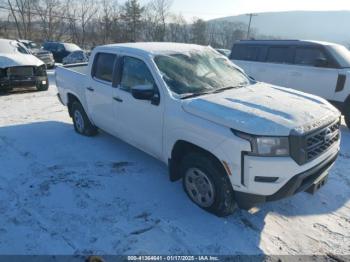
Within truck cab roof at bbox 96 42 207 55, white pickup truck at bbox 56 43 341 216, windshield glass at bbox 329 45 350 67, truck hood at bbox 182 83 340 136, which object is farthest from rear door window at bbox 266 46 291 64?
truck hood at bbox 182 83 340 136

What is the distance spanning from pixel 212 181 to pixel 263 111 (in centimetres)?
93

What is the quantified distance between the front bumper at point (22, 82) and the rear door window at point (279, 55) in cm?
761

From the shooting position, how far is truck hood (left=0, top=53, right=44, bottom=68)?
9398mm

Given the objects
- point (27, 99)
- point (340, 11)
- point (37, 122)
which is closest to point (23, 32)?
point (27, 99)

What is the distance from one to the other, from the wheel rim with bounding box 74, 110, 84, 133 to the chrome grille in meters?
4.29

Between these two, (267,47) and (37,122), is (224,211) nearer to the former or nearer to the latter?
(37,122)

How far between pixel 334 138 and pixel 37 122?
20.3 ft

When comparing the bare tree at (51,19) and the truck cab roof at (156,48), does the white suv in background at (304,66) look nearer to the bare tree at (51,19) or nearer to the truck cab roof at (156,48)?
the truck cab roof at (156,48)

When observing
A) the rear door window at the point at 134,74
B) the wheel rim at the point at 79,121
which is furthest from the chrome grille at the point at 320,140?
the wheel rim at the point at 79,121

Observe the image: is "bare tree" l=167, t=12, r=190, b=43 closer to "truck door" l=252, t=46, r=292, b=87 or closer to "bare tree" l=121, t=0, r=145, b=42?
"bare tree" l=121, t=0, r=145, b=42

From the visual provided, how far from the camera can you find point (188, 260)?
2.75 metres

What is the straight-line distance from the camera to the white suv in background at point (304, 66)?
668cm

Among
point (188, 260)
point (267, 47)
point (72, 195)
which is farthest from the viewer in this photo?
point (267, 47)

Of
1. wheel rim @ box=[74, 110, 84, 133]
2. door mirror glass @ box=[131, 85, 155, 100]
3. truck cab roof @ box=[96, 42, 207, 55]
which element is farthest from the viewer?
wheel rim @ box=[74, 110, 84, 133]
